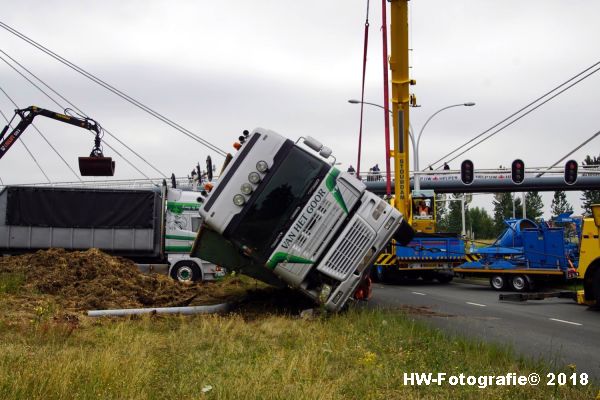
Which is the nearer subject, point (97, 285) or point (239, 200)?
point (239, 200)

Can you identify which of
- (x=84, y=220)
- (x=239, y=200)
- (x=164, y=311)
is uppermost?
(x=239, y=200)

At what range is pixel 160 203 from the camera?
2056cm

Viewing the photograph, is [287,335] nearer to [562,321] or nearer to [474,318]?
[474,318]

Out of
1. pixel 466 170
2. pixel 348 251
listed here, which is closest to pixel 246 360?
pixel 348 251

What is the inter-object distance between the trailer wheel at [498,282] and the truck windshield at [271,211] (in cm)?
973

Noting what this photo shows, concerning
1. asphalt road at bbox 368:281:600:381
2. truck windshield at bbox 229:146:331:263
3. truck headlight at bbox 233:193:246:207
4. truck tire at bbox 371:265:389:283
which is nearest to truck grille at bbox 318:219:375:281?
truck windshield at bbox 229:146:331:263

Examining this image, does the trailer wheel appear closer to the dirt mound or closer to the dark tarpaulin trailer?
the dirt mound

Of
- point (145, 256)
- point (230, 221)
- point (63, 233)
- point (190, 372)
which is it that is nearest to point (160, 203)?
point (145, 256)

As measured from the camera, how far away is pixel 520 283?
Answer: 16.8 meters

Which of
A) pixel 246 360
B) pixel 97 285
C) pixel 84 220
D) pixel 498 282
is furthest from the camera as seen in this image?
pixel 84 220

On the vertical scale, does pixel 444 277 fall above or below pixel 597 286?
below

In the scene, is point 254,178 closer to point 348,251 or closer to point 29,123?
point 348,251

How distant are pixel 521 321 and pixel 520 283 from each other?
626 cm

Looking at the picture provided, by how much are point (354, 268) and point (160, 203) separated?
12.2 metres
